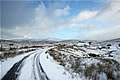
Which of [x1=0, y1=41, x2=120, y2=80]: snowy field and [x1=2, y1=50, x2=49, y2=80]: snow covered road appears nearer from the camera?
[x1=2, y1=50, x2=49, y2=80]: snow covered road

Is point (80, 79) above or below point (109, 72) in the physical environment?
below

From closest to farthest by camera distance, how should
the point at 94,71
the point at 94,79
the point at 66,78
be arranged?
the point at 94,79 → the point at 66,78 → the point at 94,71

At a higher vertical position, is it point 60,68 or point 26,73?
point 26,73

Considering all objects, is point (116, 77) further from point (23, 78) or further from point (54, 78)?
point (23, 78)

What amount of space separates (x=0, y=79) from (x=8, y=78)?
453 millimetres

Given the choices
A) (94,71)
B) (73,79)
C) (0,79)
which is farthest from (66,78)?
(0,79)

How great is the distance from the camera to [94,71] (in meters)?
5.85

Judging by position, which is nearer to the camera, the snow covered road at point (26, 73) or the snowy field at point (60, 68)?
the snow covered road at point (26, 73)

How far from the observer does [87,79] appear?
16.4ft

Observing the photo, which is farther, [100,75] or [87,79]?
[100,75]

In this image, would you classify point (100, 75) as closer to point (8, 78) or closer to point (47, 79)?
point (47, 79)

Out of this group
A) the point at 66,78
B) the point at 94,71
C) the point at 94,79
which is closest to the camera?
the point at 94,79

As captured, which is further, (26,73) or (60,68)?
(60,68)

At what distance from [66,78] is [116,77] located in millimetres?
3337
